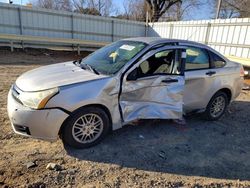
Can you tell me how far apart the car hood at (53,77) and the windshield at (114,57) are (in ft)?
0.81

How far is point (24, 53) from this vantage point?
1334cm

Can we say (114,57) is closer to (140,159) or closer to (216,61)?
(140,159)

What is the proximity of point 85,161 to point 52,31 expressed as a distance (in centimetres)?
1318

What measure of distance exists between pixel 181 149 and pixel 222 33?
9083mm

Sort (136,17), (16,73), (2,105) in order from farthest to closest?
(136,17) < (16,73) < (2,105)

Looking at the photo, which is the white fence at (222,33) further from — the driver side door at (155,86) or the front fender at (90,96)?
the front fender at (90,96)

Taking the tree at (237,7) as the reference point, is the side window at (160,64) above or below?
below

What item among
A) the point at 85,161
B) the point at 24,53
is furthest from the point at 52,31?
the point at 85,161

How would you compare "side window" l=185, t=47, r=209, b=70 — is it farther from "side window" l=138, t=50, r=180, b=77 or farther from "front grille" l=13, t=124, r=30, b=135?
"front grille" l=13, t=124, r=30, b=135

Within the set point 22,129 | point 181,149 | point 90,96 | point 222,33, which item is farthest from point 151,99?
point 222,33

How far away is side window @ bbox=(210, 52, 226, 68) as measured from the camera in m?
4.85

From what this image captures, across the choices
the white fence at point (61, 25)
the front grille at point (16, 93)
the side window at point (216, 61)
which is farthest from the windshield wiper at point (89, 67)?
the white fence at point (61, 25)

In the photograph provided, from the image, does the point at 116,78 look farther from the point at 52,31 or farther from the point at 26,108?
the point at 52,31

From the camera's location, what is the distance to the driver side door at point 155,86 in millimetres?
3793
